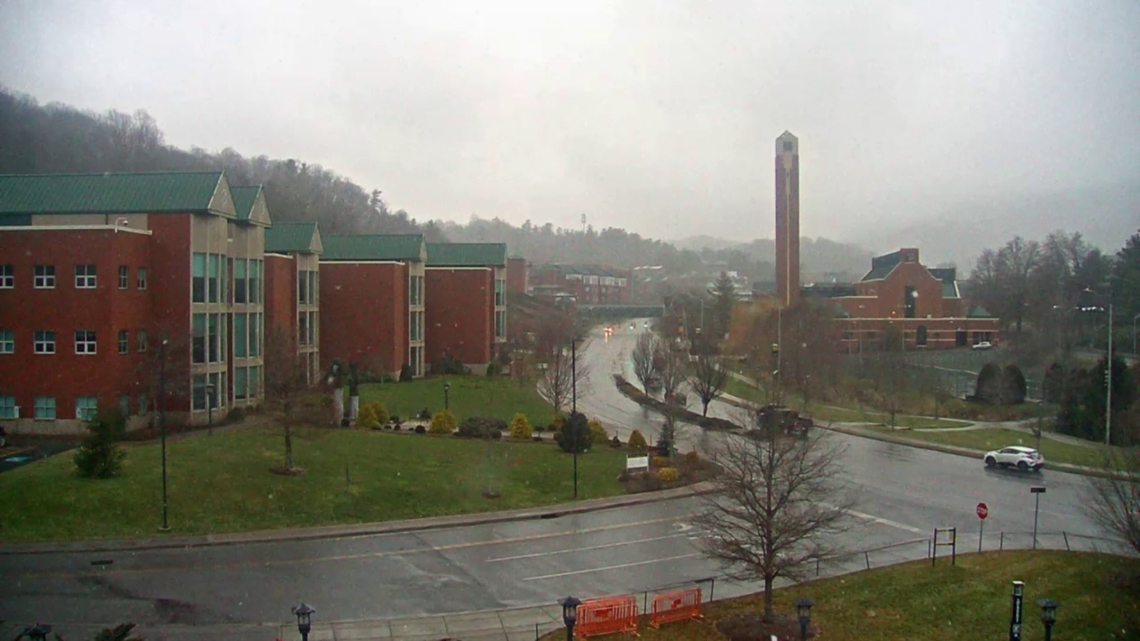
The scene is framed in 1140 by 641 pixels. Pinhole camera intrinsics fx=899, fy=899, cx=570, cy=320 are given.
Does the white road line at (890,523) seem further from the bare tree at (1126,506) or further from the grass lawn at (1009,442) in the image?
the grass lawn at (1009,442)

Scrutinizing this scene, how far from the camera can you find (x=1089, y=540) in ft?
63.3

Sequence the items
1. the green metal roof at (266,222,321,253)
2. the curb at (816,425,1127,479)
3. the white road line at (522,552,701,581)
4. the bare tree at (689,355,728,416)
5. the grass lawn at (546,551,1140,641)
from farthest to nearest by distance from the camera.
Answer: the green metal roof at (266,222,321,253), the bare tree at (689,355,728,416), the curb at (816,425,1127,479), the white road line at (522,552,701,581), the grass lawn at (546,551,1140,641)

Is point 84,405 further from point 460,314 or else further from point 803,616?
point 460,314

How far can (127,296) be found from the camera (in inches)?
1150

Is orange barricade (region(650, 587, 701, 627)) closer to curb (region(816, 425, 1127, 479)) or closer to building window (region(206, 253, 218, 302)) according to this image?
curb (region(816, 425, 1127, 479))

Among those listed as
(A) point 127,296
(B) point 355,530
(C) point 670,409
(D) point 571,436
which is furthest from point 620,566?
(A) point 127,296

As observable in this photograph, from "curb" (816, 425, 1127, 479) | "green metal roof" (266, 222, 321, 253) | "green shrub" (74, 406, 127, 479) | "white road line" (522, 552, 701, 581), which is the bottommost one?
"curb" (816, 425, 1127, 479)

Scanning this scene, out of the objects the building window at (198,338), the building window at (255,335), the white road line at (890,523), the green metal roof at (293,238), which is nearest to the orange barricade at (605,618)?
the white road line at (890,523)

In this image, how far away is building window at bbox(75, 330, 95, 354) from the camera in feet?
91.8

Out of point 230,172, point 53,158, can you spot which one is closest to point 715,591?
point 53,158

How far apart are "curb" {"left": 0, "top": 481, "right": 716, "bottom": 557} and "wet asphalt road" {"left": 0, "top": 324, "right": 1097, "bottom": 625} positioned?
0.33 metres

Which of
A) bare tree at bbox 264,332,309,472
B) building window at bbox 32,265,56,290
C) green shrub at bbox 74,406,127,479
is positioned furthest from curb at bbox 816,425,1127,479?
building window at bbox 32,265,56,290

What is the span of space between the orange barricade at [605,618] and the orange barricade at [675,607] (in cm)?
37

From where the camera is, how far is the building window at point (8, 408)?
27.8 m
